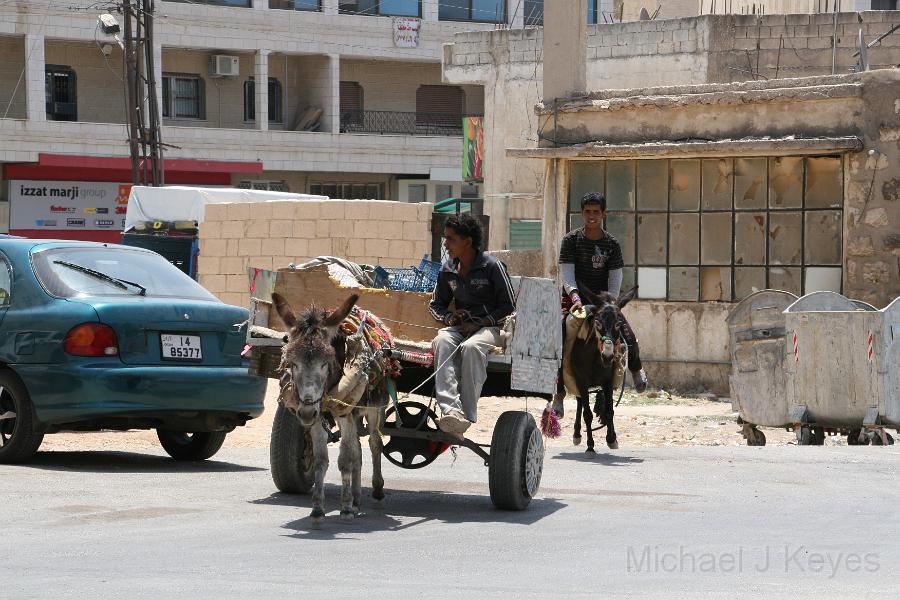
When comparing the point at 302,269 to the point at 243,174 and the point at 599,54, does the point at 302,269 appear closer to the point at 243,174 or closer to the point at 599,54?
the point at 599,54

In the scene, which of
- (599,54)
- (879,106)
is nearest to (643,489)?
(879,106)

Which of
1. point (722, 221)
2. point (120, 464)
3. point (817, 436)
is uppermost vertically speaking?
point (722, 221)

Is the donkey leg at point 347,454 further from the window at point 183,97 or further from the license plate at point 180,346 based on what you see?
the window at point 183,97

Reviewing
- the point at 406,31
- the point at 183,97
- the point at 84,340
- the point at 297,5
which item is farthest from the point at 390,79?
the point at 84,340

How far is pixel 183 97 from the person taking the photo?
54312 millimetres

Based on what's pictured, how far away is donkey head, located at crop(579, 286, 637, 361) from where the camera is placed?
12.4m

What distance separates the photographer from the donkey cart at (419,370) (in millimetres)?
9016

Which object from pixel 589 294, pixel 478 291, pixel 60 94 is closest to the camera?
pixel 478 291

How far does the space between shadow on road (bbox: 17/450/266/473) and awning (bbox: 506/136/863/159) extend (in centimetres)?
1120

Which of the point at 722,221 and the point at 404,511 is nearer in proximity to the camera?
the point at 404,511

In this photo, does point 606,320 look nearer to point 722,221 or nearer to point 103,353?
point 103,353

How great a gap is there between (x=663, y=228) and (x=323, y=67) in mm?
34422

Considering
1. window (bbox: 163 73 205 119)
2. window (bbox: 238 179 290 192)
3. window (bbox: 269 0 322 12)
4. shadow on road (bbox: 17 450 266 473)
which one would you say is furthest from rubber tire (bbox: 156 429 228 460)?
window (bbox: 269 0 322 12)

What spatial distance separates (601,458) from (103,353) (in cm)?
450
